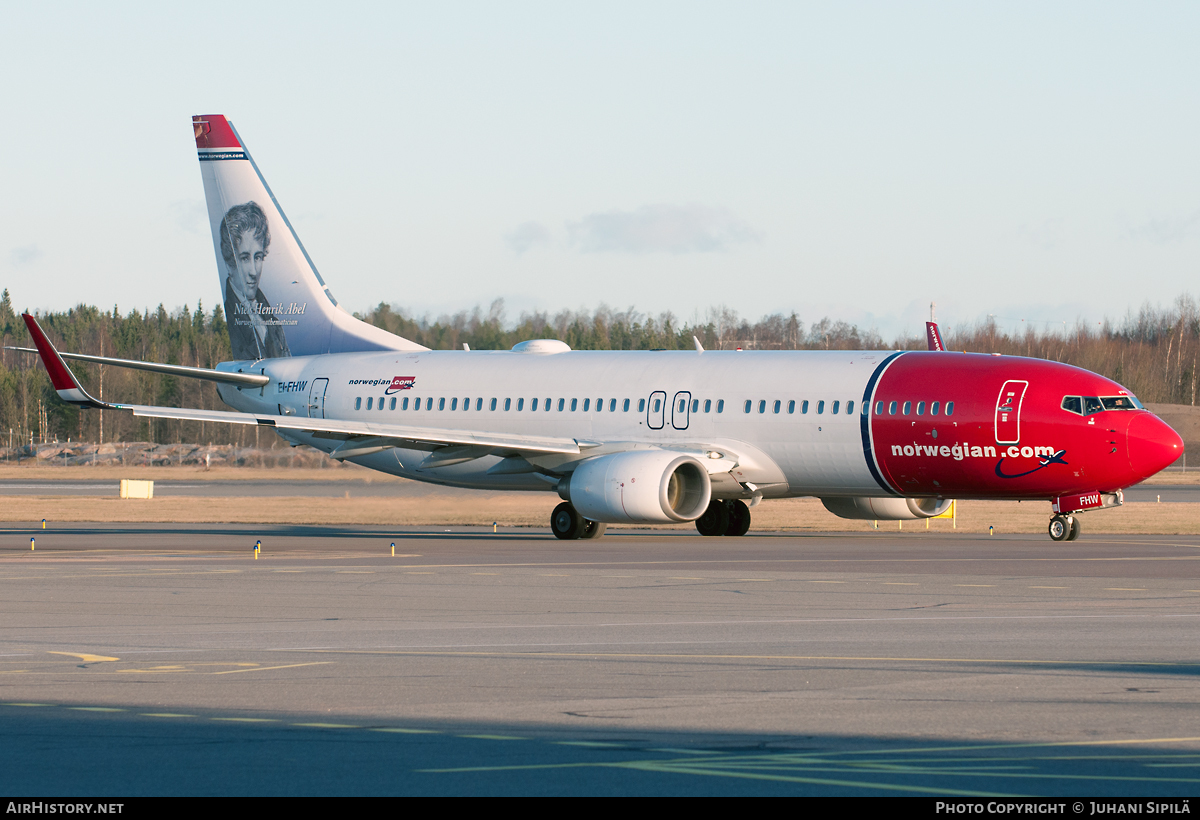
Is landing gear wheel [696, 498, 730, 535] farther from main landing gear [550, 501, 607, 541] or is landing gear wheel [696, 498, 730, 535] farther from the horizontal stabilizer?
the horizontal stabilizer

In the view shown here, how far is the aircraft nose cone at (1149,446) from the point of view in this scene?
101ft

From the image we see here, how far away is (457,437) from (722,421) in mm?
6220

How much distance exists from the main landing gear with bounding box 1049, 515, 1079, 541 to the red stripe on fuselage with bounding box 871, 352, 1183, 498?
34.1 inches

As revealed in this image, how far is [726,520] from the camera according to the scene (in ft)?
121

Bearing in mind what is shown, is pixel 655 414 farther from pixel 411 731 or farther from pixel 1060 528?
pixel 411 731

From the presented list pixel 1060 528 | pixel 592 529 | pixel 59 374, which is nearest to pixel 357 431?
pixel 592 529

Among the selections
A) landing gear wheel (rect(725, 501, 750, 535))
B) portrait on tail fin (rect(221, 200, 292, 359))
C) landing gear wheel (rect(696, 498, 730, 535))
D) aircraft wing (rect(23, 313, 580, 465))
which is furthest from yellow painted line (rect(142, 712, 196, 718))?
portrait on tail fin (rect(221, 200, 292, 359))

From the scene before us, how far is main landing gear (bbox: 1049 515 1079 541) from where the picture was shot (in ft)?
106

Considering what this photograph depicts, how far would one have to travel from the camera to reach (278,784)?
8.74m

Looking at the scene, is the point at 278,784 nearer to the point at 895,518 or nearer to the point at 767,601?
the point at 767,601

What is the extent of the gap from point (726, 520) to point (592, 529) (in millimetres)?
3688
